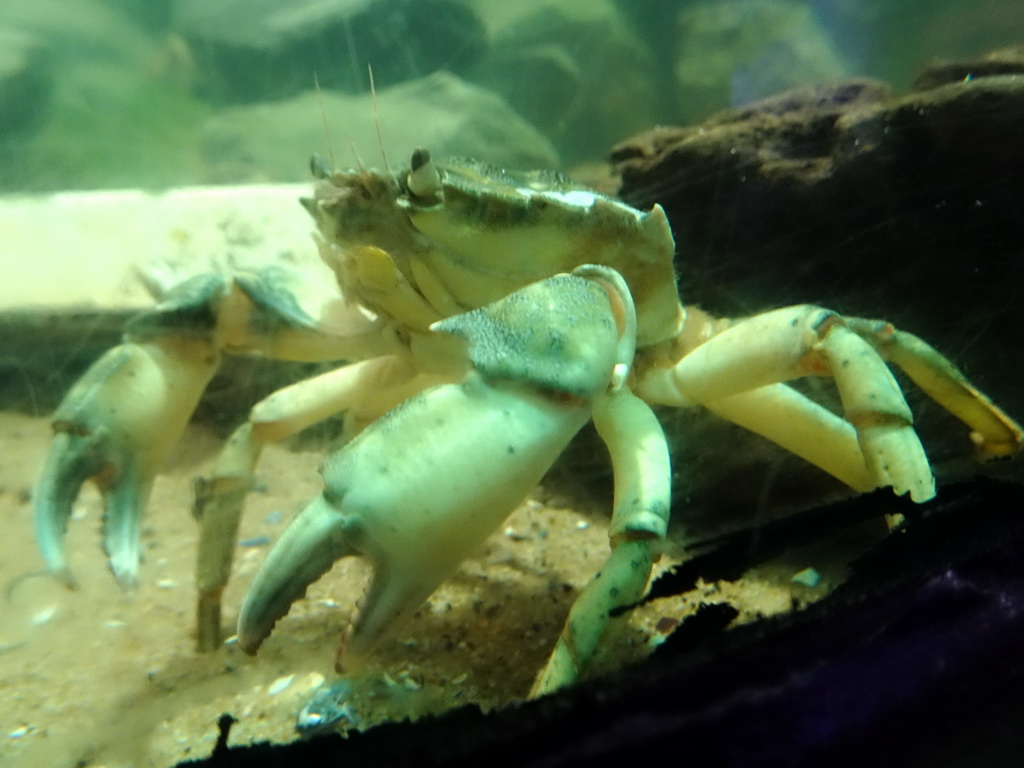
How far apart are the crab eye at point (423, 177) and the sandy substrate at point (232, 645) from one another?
3.76 ft

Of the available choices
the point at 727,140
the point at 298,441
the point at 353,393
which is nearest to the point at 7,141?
the point at 298,441

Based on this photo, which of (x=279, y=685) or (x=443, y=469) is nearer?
(x=443, y=469)

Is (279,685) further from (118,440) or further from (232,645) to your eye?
(118,440)

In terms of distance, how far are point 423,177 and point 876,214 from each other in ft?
5.31

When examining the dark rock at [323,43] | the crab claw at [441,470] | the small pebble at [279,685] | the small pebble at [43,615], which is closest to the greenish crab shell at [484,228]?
the crab claw at [441,470]

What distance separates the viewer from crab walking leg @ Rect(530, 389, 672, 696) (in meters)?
1.34

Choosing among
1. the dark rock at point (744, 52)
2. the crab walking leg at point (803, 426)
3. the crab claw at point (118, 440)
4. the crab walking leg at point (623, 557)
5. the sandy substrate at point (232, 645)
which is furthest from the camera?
the dark rock at point (744, 52)

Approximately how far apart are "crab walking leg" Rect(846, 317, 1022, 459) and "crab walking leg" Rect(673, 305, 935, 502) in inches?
8.2

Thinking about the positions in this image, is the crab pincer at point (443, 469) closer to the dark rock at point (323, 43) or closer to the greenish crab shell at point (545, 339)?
the greenish crab shell at point (545, 339)

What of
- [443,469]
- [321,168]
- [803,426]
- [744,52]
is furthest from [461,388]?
[744,52]

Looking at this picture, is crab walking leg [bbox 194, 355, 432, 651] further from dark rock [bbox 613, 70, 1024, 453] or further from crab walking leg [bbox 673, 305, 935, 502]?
dark rock [bbox 613, 70, 1024, 453]

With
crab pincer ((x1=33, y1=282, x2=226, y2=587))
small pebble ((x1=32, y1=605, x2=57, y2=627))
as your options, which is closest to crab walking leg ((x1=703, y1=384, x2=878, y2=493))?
crab pincer ((x1=33, y1=282, x2=226, y2=587))

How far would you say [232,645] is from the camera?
2.06 m

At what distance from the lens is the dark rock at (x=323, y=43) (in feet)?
21.4
